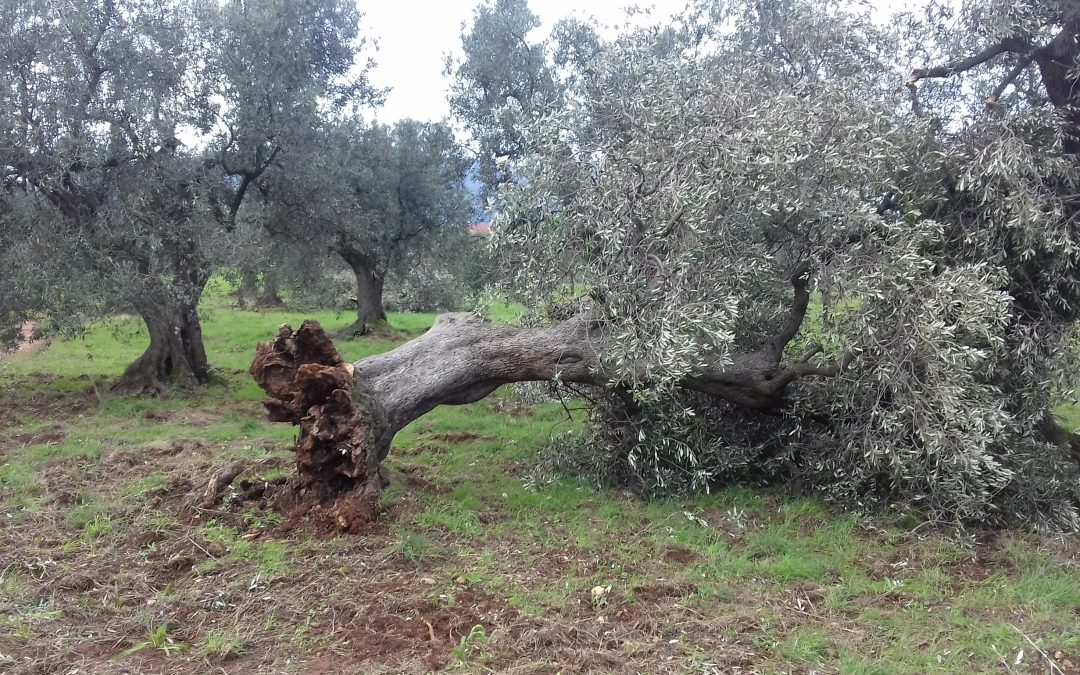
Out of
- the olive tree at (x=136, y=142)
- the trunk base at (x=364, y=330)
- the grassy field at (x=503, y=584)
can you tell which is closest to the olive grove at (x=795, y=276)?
the grassy field at (x=503, y=584)

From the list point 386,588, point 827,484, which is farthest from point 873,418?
point 386,588

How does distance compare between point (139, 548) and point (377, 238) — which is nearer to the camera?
point (139, 548)

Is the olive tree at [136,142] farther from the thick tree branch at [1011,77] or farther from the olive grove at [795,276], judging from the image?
the thick tree branch at [1011,77]

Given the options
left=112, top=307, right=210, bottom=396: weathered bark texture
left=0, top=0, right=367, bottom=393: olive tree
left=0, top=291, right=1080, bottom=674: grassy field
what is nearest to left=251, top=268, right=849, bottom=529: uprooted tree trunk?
left=0, top=291, right=1080, bottom=674: grassy field

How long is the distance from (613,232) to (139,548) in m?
4.32

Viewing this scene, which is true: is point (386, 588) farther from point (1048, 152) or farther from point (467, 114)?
point (467, 114)

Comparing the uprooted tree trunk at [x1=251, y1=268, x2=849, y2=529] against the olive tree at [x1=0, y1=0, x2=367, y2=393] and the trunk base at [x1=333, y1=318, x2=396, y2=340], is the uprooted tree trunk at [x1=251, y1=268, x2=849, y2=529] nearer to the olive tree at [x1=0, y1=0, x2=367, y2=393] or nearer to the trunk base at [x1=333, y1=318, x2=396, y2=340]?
the olive tree at [x1=0, y1=0, x2=367, y2=393]

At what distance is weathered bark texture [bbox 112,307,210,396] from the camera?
12.2 metres

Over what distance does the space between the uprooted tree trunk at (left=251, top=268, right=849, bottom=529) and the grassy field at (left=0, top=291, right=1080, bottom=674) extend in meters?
0.54

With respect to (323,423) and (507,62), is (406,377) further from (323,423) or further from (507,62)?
(507,62)

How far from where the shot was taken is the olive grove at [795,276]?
609cm

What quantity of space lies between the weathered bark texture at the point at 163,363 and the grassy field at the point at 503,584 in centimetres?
394

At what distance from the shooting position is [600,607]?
5043mm

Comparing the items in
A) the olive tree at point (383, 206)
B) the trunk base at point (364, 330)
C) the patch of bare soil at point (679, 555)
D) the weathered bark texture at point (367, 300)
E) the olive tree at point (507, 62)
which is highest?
the olive tree at point (507, 62)
